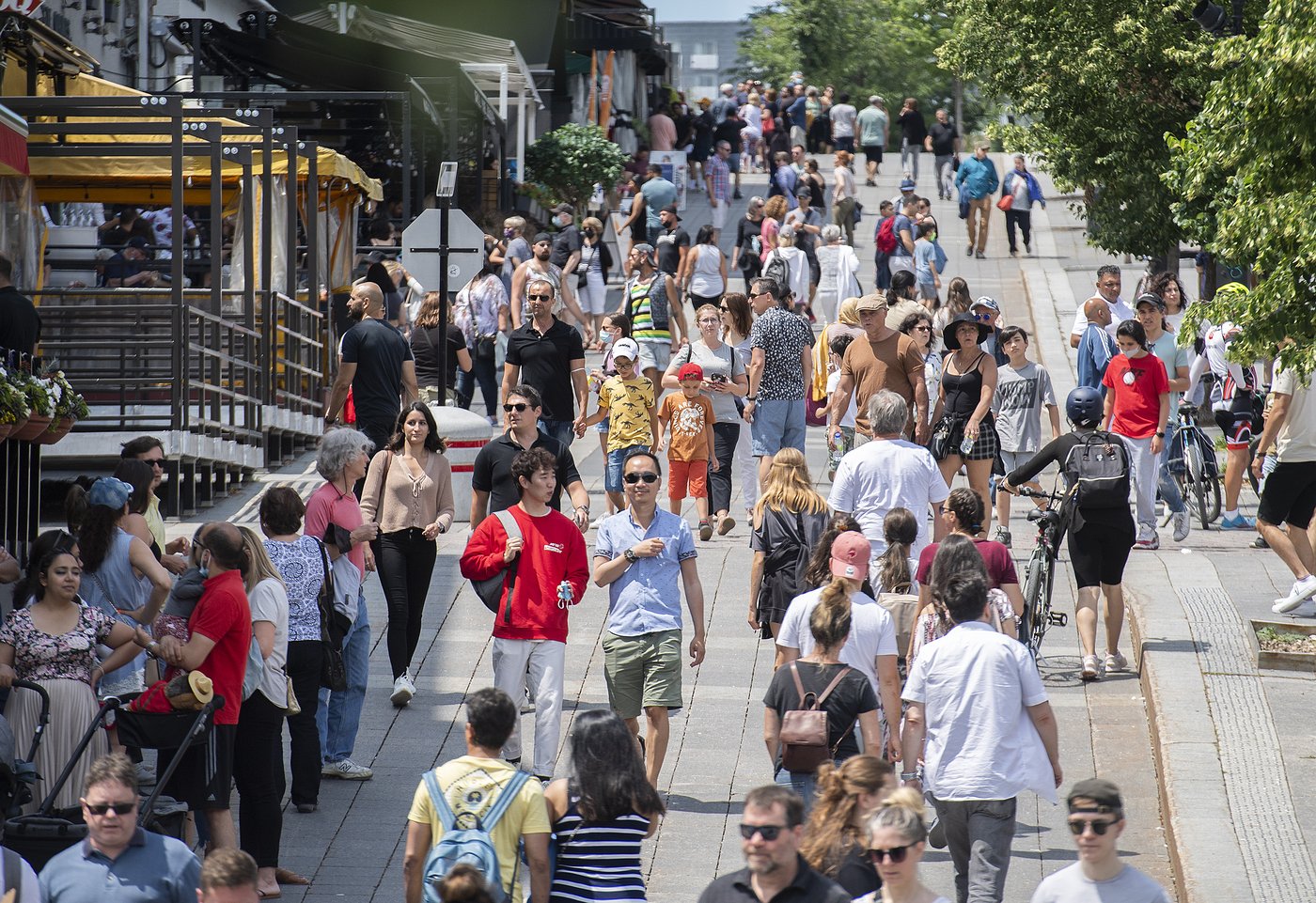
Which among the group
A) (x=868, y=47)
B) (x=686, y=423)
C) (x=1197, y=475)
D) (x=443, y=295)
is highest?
(x=868, y=47)

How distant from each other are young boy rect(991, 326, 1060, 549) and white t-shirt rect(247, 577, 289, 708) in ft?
22.6

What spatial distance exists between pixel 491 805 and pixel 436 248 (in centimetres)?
1224

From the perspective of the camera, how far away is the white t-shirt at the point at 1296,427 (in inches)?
475

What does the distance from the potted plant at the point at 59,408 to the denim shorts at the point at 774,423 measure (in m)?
5.38

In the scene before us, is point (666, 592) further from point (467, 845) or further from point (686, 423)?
point (686, 423)

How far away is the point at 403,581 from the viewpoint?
10578 millimetres

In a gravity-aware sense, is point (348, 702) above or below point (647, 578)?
below

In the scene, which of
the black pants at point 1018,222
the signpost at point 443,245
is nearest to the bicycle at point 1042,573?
the signpost at point 443,245

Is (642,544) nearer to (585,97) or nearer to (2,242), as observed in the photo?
(2,242)

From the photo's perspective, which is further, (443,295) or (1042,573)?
(443,295)

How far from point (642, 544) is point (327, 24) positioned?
85.5 feet

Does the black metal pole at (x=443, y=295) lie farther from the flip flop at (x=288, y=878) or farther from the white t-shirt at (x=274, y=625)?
the flip flop at (x=288, y=878)

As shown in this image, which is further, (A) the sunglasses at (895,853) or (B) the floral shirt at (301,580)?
(B) the floral shirt at (301,580)

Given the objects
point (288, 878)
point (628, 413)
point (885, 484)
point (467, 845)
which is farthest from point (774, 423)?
point (467, 845)
